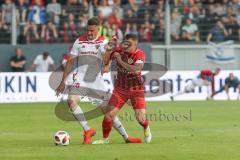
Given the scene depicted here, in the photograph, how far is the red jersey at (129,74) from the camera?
14.5 metres

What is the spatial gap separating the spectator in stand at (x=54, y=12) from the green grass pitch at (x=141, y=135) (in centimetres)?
565

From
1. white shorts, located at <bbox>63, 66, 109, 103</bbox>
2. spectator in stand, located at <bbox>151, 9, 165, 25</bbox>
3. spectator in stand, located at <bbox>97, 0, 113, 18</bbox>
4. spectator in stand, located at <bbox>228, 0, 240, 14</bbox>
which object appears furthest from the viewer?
spectator in stand, located at <bbox>228, 0, 240, 14</bbox>

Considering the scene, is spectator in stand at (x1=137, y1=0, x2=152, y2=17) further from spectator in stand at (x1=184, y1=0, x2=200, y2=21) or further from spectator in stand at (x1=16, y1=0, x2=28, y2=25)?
spectator in stand at (x1=16, y1=0, x2=28, y2=25)

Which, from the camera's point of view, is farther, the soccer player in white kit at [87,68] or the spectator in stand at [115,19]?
the spectator in stand at [115,19]

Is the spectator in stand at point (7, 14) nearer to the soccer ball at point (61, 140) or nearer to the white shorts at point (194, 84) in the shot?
the white shorts at point (194, 84)

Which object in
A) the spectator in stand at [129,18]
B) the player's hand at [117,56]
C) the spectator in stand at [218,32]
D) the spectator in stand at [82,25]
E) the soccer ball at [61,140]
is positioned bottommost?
the soccer ball at [61,140]

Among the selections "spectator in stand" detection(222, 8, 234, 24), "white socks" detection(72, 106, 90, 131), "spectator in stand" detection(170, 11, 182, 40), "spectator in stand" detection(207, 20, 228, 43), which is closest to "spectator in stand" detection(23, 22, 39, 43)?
"spectator in stand" detection(170, 11, 182, 40)

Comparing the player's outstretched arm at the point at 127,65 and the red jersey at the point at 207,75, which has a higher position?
the player's outstretched arm at the point at 127,65

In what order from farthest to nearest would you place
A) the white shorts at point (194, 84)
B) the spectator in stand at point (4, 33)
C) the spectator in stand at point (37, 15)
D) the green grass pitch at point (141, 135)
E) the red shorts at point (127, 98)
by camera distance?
the spectator in stand at point (37, 15) < the spectator in stand at point (4, 33) < the white shorts at point (194, 84) < the red shorts at point (127, 98) < the green grass pitch at point (141, 135)

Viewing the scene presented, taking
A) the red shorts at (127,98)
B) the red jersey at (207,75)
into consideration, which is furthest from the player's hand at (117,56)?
the red jersey at (207,75)

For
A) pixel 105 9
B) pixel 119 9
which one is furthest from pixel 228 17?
pixel 105 9

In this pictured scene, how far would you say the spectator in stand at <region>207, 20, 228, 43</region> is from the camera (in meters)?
32.0

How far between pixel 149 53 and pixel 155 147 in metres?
18.1

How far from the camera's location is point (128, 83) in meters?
14.7
